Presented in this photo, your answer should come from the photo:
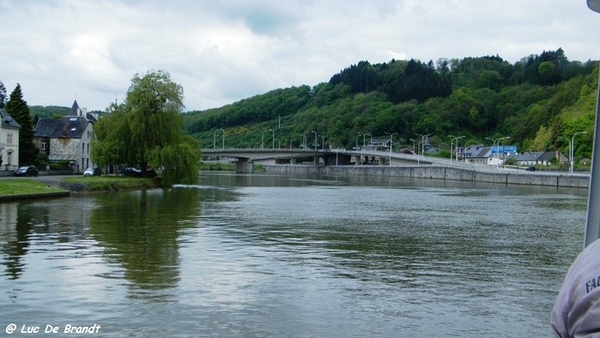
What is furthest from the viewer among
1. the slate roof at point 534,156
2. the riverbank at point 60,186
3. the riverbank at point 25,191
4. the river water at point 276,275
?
the slate roof at point 534,156

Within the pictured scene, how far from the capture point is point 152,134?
6297cm

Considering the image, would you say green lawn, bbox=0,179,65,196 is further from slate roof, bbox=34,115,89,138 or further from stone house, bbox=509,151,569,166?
stone house, bbox=509,151,569,166

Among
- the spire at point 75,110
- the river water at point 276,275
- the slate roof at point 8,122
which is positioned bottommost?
the river water at point 276,275

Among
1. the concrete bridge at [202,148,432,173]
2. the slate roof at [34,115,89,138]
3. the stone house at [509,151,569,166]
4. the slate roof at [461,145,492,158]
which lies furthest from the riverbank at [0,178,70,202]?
the slate roof at [461,145,492,158]

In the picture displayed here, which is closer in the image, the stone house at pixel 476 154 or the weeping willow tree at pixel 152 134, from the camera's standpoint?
the weeping willow tree at pixel 152 134

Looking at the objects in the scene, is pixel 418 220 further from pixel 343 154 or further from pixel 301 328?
pixel 343 154

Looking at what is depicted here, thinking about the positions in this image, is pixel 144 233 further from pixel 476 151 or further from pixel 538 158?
pixel 476 151

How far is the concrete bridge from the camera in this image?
5605 inches

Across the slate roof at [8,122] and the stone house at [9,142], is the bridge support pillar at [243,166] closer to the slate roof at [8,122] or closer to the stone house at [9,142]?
the stone house at [9,142]

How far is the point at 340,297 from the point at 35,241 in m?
13.2

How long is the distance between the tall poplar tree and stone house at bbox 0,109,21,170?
2.00 metres

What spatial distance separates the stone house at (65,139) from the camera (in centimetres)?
8900

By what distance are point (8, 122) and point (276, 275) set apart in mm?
62901

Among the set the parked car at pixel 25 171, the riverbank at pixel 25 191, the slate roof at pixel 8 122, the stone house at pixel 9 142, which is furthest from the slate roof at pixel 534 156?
the riverbank at pixel 25 191
